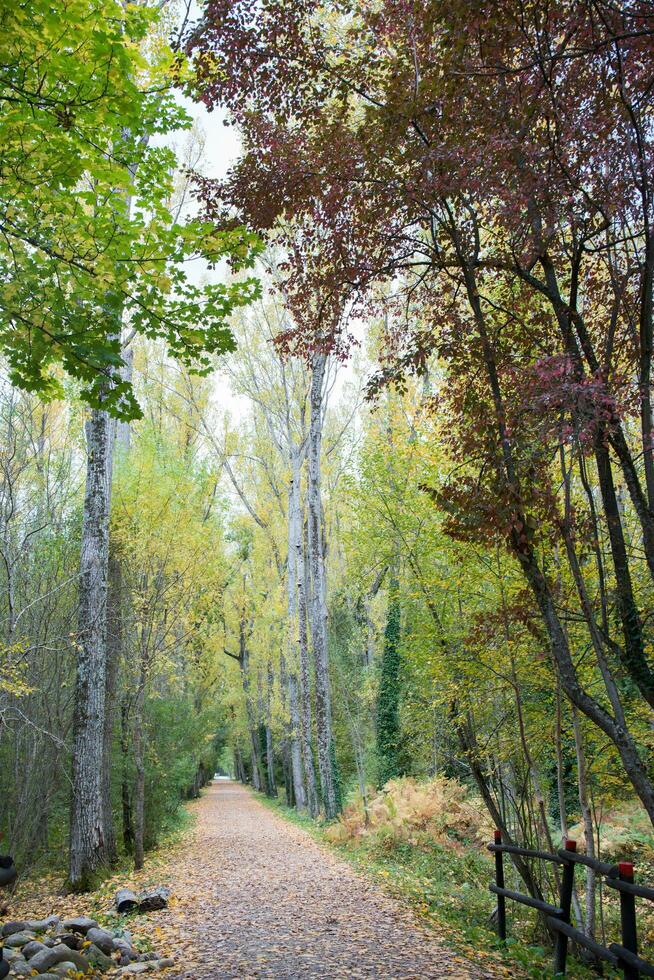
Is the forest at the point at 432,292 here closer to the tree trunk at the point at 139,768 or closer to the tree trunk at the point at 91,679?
the tree trunk at the point at 91,679

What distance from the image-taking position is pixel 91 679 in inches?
360

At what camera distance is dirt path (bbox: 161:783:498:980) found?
530cm

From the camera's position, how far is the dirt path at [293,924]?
17.4 ft

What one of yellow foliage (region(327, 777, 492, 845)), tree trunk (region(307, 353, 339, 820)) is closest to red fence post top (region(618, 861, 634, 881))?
yellow foliage (region(327, 777, 492, 845))

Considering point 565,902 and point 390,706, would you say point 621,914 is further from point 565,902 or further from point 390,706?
point 390,706

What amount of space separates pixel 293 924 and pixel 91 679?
13.4ft

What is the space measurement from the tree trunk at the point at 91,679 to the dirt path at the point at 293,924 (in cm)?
128

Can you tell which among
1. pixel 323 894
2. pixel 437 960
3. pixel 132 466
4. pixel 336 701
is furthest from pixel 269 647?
pixel 437 960

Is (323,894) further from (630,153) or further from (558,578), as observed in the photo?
(630,153)

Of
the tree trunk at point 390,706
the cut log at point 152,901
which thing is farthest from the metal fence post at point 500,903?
the tree trunk at point 390,706

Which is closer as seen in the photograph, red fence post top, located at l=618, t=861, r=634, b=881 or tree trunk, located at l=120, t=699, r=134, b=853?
red fence post top, located at l=618, t=861, r=634, b=881

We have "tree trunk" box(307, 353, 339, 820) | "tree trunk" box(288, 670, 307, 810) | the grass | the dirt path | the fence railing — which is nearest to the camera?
the fence railing

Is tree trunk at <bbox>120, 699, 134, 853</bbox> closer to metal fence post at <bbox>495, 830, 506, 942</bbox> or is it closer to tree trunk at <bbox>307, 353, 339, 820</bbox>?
tree trunk at <bbox>307, 353, 339, 820</bbox>

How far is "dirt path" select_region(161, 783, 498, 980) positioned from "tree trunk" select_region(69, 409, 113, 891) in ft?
4.18
